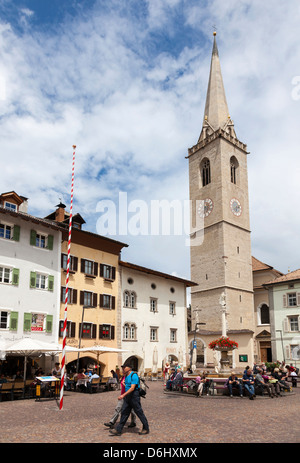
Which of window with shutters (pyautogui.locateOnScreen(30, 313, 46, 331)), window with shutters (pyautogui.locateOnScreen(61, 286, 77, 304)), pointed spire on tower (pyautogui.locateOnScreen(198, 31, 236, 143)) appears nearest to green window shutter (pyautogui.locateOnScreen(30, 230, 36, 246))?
window with shutters (pyautogui.locateOnScreen(61, 286, 77, 304))

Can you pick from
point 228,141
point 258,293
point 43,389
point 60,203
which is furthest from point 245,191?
point 43,389

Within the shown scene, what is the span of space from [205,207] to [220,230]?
5.46 metres

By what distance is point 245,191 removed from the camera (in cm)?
6362

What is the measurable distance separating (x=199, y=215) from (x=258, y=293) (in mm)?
14083

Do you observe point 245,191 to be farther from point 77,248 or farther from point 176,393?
point 176,393

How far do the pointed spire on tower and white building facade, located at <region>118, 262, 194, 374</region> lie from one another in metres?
33.3

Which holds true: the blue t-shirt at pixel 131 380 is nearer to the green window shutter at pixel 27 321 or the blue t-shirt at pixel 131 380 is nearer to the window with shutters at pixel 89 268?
the green window shutter at pixel 27 321

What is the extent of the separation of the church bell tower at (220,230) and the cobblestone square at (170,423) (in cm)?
3516

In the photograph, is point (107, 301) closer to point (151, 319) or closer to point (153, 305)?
point (151, 319)

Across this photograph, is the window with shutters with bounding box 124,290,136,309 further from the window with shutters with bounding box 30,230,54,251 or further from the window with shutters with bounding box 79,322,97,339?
the window with shutters with bounding box 30,230,54,251

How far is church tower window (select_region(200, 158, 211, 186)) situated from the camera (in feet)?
207

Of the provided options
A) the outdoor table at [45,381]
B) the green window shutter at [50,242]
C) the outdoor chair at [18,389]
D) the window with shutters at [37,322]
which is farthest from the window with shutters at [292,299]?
the outdoor chair at [18,389]

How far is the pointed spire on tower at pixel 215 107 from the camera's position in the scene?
6588 cm

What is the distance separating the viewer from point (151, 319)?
120 ft
